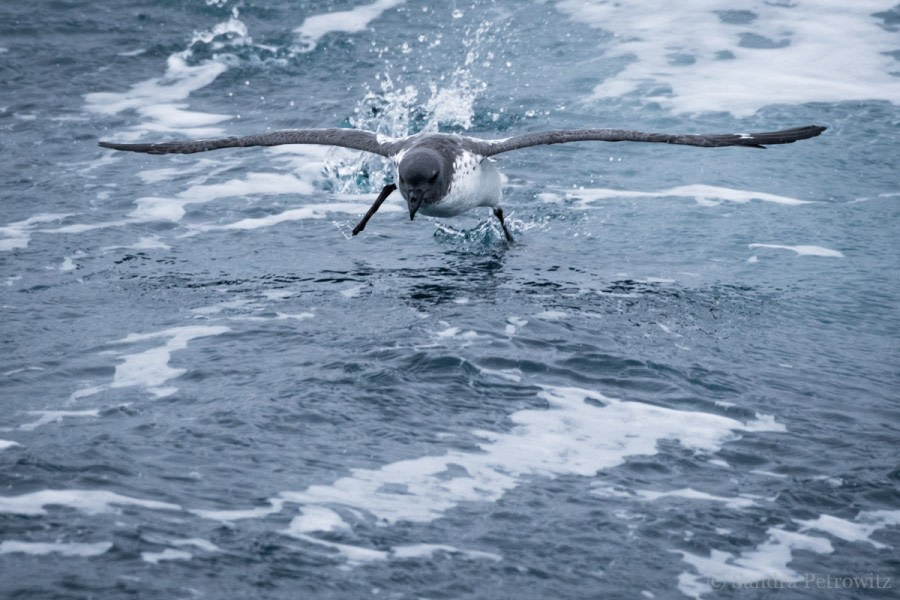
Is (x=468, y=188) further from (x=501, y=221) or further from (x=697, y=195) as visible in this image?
(x=697, y=195)

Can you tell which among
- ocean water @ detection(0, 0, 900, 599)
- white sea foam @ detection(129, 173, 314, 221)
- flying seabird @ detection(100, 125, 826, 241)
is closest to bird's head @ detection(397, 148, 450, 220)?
flying seabird @ detection(100, 125, 826, 241)

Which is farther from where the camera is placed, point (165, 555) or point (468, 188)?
point (468, 188)

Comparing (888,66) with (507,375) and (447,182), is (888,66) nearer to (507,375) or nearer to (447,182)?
(447,182)

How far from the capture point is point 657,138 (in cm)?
1215

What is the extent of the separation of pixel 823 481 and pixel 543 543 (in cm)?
208

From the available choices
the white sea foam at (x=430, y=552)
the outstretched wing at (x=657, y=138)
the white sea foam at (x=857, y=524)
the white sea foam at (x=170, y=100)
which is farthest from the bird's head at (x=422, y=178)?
the white sea foam at (x=170, y=100)

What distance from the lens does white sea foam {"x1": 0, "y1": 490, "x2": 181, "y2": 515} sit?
6.50 meters

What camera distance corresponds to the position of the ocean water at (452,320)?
20.8 ft

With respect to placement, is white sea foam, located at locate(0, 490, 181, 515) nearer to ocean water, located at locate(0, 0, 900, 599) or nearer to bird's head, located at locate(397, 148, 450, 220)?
ocean water, located at locate(0, 0, 900, 599)

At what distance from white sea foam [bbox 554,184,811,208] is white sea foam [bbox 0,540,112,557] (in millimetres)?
9117

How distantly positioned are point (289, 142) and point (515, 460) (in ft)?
22.6

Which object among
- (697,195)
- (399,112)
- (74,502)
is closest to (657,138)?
(697,195)

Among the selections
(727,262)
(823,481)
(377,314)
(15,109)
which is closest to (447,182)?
(377,314)

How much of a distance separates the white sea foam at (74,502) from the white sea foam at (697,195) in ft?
28.1
